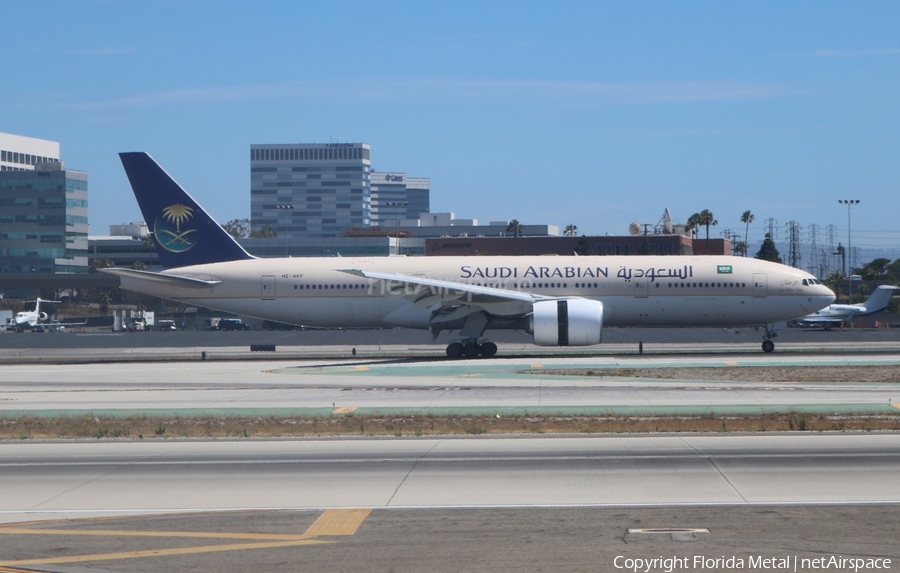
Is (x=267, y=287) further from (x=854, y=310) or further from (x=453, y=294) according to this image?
(x=854, y=310)

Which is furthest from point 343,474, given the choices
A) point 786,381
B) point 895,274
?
point 895,274

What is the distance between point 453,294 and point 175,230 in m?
15.4

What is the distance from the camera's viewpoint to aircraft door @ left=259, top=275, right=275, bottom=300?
157ft

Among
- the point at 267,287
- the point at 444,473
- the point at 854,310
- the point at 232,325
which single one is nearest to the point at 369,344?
the point at 267,287

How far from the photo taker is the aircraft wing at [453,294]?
145 ft

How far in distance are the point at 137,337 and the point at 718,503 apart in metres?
57.3

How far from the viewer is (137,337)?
6594cm

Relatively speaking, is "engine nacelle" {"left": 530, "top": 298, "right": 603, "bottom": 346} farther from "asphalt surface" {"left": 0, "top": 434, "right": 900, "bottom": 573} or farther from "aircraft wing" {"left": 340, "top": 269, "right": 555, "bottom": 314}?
"asphalt surface" {"left": 0, "top": 434, "right": 900, "bottom": 573}

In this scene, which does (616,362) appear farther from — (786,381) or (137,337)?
(137,337)

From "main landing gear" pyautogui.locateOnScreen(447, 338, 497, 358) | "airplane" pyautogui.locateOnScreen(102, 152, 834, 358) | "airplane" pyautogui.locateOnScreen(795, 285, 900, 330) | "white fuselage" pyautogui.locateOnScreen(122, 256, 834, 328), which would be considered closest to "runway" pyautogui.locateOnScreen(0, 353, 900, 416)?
"main landing gear" pyautogui.locateOnScreen(447, 338, 497, 358)

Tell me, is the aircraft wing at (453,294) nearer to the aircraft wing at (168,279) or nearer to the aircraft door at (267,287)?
the aircraft door at (267,287)

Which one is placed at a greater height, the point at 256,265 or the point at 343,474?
the point at 256,265

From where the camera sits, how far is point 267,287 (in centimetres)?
4797

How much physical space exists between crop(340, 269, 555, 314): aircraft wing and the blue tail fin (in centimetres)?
981
